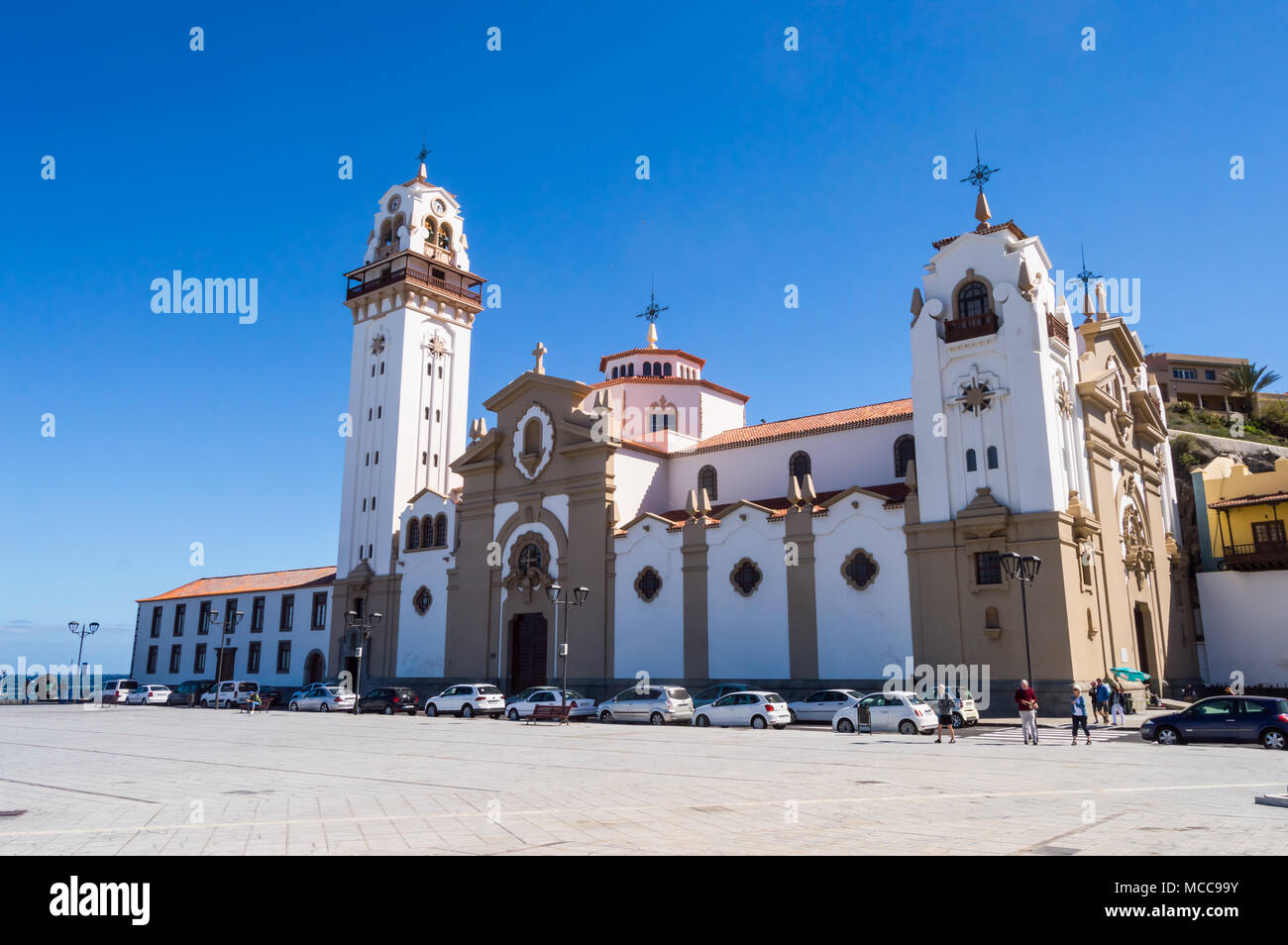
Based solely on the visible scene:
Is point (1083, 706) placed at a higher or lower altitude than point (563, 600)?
lower

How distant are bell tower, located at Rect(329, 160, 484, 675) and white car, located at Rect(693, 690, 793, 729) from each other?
80.3 feet

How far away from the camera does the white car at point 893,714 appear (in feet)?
84.8

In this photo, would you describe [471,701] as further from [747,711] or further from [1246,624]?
[1246,624]

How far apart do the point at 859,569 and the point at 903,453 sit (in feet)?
20.3

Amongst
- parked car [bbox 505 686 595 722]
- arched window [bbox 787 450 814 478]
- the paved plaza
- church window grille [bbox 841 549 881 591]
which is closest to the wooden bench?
parked car [bbox 505 686 595 722]

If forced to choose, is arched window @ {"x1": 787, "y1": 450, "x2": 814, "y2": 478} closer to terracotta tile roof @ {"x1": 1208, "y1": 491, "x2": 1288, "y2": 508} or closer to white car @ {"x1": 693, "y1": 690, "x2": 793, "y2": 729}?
white car @ {"x1": 693, "y1": 690, "x2": 793, "y2": 729}

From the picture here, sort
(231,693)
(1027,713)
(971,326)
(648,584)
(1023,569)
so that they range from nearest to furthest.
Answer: (1027,713) < (1023,569) < (971,326) < (648,584) < (231,693)

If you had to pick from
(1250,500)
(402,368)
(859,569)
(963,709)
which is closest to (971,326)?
(859,569)

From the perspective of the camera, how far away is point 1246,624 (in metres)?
40.4
